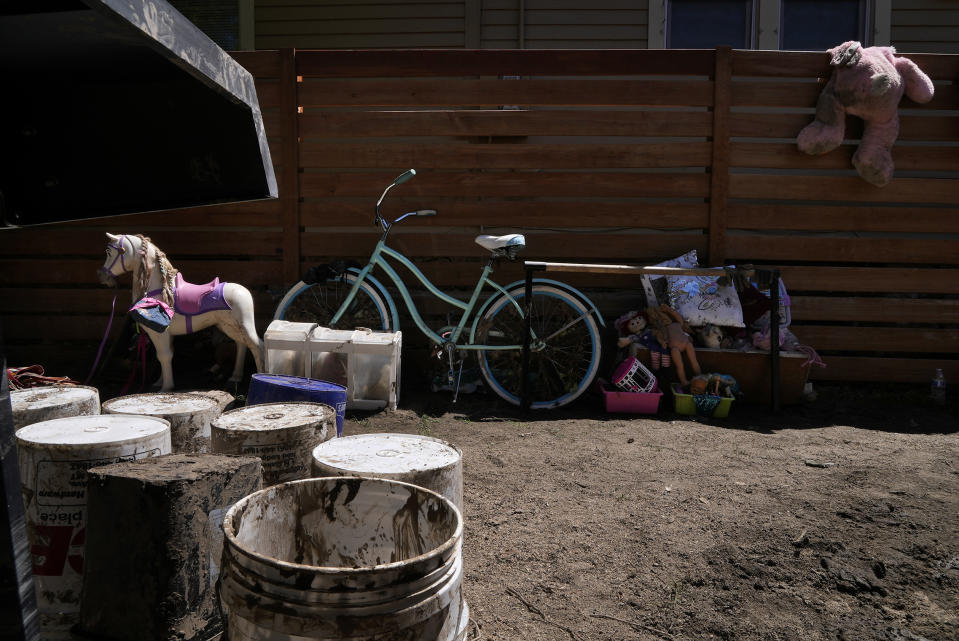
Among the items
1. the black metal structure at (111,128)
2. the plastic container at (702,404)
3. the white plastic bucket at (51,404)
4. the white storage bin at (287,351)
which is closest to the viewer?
the black metal structure at (111,128)

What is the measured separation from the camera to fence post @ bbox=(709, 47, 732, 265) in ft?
19.6

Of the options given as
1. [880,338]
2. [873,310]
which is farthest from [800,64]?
[880,338]

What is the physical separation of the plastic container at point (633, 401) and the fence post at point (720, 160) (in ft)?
4.72

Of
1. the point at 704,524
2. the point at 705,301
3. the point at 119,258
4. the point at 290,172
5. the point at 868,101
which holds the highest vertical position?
the point at 868,101

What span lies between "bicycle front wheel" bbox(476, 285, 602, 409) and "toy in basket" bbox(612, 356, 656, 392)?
0.23m

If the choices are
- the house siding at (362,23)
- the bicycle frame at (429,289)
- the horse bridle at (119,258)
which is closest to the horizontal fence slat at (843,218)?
the bicycle frame at (429,289)

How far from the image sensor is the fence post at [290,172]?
6.05m

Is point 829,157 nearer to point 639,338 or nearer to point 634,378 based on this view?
point 639,338

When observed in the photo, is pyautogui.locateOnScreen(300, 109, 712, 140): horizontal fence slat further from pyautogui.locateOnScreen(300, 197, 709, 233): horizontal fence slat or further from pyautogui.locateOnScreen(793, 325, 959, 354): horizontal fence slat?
pyautogui.locateOnScreen(793, 325, 959, 354): horizontal fence slat

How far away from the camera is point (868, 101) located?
18.7 feet

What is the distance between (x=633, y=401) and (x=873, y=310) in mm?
2353

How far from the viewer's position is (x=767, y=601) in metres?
2.68

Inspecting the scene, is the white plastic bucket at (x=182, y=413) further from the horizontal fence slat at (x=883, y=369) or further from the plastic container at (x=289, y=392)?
the horizontal fence slat at (x=883, y=369)

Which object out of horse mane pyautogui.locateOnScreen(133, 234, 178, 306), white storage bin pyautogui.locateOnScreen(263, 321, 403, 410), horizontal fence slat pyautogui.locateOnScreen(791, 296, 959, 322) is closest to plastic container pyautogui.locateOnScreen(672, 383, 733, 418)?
horizontal fence slat pyautogui.locateOnScreen(791, 296, 959, 322)
